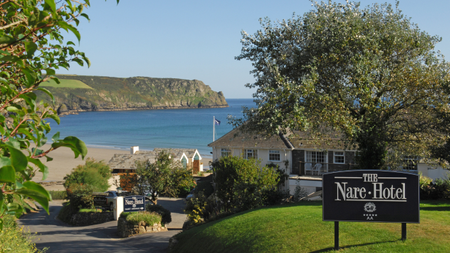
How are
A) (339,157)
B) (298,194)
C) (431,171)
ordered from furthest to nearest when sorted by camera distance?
(339,157) < (431,171) < (298,194)

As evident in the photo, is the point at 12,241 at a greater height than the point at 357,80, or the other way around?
the point at 357,80

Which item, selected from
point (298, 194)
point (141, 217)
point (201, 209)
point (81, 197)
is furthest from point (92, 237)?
point (298, 194)

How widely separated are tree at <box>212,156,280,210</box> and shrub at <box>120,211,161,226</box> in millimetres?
4841

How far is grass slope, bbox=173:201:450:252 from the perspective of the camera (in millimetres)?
10352

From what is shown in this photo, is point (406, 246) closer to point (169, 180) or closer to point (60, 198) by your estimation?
point (169, 180)

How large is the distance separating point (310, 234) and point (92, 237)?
1797cm

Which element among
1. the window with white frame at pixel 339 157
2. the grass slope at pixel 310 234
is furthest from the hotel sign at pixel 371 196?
the window with white frame at pixel 339 157

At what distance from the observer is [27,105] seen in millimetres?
4926

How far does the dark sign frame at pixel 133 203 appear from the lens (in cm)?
2642

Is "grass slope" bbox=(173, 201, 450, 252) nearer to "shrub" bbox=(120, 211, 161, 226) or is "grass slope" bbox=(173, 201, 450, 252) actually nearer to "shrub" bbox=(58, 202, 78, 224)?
"shrub" bbox=(120, 211, 161, 226)

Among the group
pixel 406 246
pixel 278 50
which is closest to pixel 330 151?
pixel 278 50

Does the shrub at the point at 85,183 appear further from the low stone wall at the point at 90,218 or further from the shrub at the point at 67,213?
the low stone wall at the point at 90,218

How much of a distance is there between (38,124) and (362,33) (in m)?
14.2

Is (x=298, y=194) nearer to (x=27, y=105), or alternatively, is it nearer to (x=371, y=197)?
(x=371, y=197)
